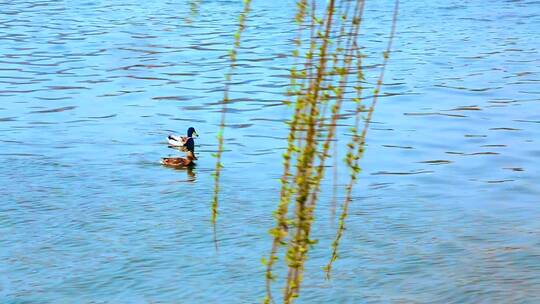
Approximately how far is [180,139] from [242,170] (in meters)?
1.24

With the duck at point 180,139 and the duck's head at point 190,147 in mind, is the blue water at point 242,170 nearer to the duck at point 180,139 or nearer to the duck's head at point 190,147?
the duck's head at point 190,147

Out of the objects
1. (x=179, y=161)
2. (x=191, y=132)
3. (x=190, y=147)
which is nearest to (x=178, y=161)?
(x=179, y=161)

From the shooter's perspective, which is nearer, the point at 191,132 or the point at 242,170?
the point at 242,170

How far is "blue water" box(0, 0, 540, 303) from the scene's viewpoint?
973 cm

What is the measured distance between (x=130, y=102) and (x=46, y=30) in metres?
8.53

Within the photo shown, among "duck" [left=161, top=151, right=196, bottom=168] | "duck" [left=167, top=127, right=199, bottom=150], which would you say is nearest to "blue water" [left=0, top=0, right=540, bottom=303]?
"duck" [left=161, top=151, right=196, bottom=168]

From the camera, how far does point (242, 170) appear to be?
13.7 m

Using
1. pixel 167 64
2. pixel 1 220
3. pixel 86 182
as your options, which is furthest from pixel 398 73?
pixel 1 220

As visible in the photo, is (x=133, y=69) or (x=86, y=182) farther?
(x=133, y=69)

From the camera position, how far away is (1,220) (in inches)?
453

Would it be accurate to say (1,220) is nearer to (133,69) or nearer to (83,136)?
(83,136)

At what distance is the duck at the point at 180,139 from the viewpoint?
14.4 m

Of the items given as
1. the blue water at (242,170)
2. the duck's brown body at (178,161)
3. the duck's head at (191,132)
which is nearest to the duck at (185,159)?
the duck's brown body at (178,161)

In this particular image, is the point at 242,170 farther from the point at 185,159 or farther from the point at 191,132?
the point at 191,132
